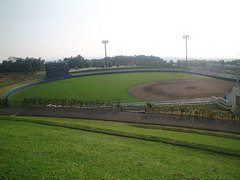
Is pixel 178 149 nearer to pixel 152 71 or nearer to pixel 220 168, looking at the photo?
pixel 220 168

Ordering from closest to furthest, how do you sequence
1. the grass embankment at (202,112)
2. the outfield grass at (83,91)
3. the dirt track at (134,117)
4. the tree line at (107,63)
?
the dirt track at (134,117)
the grass embankment at (202,112)
the outfield grass at (83,91)
the tree line at (107,63)

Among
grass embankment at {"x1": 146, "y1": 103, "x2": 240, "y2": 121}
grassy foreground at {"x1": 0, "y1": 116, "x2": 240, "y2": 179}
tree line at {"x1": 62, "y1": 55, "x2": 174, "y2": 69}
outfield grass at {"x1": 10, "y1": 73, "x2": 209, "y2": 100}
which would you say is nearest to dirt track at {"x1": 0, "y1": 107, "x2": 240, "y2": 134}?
grass embankment at {"x1": 146, "y1": 103, "x2": 240, "y2": 121}

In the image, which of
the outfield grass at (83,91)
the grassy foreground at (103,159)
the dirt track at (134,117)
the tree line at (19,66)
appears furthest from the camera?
the tree line at (19,66)

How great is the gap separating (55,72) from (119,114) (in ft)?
134

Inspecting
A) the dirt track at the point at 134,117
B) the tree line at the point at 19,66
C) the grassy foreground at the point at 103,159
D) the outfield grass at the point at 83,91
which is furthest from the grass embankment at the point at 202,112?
the tree line at the point at 19,66

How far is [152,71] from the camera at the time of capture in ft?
237

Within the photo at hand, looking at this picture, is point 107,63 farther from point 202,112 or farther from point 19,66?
point 202,112

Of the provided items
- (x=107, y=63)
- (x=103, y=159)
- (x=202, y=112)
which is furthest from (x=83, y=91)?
(x=107, y=63)

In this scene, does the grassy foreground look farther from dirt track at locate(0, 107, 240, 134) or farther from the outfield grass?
the outfield grass

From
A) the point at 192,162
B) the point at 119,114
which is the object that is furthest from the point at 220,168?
the point at 119,114

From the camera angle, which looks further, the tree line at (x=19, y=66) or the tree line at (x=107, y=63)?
the tree line at (x=107, y=63)

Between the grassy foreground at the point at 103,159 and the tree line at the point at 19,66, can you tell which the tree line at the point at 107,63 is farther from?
the grassy foreground at the point at 103,159

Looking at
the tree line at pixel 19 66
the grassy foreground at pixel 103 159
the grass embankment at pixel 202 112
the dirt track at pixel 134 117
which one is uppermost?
the tree line at pixel 19 66

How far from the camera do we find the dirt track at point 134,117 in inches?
673
